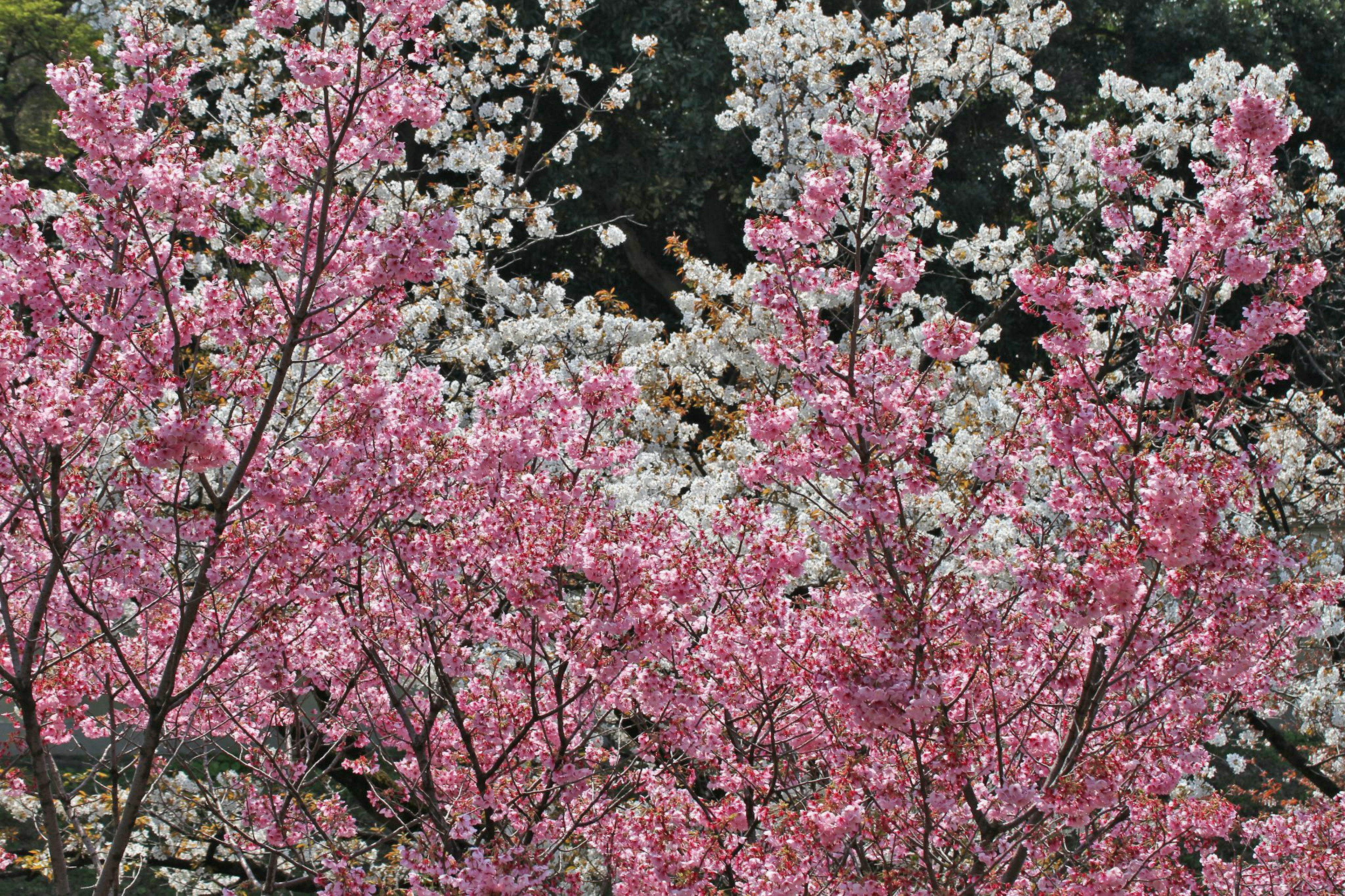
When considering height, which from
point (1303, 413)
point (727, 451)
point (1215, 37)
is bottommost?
point (727, 451)

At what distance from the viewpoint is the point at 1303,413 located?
9156mm

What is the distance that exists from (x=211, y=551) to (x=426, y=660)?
44.9 inches

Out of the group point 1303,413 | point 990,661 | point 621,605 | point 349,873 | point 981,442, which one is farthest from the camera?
point 1303,413

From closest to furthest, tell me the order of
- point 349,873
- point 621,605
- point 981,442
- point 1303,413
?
point 349,873
point 621,605
point 981,442
point 1303,413

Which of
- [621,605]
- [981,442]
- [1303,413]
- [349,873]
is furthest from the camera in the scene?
[1303,413]

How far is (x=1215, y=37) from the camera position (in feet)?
41.4

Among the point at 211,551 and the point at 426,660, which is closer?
the point at 211,551

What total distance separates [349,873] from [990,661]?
2429 millimetres

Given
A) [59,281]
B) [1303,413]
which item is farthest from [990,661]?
[1303,413]

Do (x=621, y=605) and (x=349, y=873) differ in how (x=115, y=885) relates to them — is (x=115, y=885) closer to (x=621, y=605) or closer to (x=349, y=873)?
(x=349, y=873)

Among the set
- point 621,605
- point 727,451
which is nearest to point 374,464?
point 621,605

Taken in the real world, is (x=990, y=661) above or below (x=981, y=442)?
below

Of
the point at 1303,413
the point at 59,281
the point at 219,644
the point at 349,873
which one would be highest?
the point at 1303,413

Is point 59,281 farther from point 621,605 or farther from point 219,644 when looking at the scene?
point 621,605
